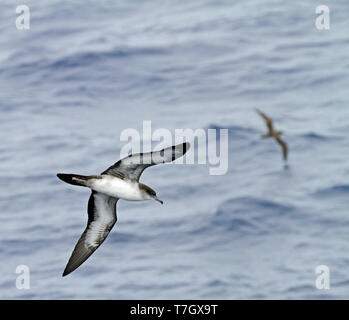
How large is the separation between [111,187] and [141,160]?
26.9 inches

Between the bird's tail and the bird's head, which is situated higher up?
the bird's tail

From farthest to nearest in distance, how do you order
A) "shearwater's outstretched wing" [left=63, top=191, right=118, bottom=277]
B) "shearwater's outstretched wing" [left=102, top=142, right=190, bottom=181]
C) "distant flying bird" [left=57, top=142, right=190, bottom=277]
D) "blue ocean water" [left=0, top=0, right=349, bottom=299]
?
"blue ocean water" [left=0, top=0, right=349, bottom=299] → "shearwater's outstretched wing" [left=63, top=191, right=118, bottom=277] → "distant flying bird" [left=57, top=142, right=190, bottom=277] → "shearwater's outstretched wing" [left=102, top=142, right=190, bottom=181]

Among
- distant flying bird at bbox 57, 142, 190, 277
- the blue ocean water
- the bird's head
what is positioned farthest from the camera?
the blue ocean water

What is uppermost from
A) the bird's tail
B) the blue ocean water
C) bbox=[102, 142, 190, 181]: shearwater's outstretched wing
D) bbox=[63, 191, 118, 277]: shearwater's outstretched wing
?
the blue ocean water

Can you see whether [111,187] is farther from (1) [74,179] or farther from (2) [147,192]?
(1) [74,179]

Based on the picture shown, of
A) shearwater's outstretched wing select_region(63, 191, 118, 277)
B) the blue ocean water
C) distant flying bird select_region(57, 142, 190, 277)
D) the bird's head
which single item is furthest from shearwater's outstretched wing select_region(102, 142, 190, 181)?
the blue ocean water

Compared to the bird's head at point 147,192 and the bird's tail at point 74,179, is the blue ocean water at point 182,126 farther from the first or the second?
the bird's tail at point 74,179

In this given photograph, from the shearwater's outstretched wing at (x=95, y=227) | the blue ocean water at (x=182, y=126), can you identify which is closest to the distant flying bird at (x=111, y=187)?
the shearwater's outstretched wing at (x=95, y=227)

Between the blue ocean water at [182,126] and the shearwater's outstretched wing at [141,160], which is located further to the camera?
the blue ocean water at [182,126]

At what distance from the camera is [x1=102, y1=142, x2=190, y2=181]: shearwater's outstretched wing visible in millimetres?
12175

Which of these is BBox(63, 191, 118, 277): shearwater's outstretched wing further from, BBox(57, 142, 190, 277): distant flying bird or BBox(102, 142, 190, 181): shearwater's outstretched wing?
BBox(102, 142, 190, 181): shearwater's outstretched wing

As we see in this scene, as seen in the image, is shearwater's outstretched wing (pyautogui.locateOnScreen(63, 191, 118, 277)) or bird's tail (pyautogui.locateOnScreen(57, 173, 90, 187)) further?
shearwater's outstretched wing (pyautogui.locateOnScreen(63, 191, 118, 277))

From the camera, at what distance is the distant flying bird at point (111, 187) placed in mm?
12406

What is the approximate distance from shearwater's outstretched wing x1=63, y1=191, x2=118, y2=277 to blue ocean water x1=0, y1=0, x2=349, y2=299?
13.7 meters
